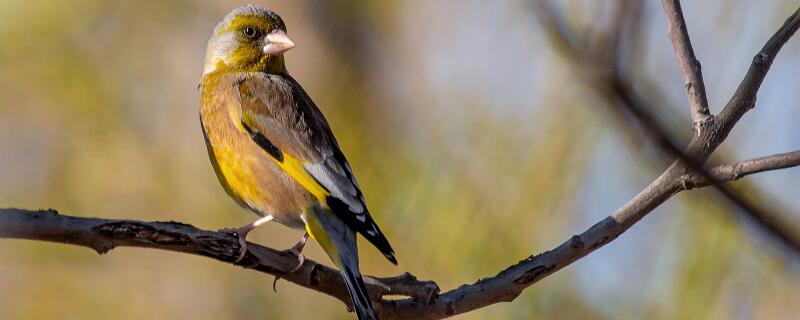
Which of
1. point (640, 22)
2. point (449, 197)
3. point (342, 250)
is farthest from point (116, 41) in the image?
point (640, 22)

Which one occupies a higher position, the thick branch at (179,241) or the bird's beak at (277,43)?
the bird's beak at (277,43)

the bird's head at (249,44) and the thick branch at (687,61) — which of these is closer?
the thick branch at (687,61)

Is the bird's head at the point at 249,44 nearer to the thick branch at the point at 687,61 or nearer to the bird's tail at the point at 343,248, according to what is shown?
the bird's tail at the point at 343,248

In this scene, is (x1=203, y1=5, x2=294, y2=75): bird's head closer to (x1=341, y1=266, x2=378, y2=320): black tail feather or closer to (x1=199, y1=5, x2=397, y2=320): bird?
(x1=199, y1=5, x2=397, y2=320): bird

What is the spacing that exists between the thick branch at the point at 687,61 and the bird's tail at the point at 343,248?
114 centimetres

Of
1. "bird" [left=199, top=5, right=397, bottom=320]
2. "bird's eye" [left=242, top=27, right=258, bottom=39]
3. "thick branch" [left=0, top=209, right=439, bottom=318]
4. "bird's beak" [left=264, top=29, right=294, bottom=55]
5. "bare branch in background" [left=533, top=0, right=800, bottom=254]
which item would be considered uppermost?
"bird's eye" [left=242, top=27, right=258, bottom=39]

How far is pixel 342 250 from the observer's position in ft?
11.4

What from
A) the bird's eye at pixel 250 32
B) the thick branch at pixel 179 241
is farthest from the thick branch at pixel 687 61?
the bird's eye at pixel 250 32

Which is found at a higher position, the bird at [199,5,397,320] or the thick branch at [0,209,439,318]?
the bird at [199,5,397,320]

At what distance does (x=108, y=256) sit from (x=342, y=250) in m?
Answer: 2.75

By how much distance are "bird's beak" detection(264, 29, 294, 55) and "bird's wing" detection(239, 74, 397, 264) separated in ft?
0.52

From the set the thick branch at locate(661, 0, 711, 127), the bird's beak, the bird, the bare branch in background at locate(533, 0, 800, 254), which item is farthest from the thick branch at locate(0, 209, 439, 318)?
the bare branch in background at locate(533, 0, 800, 254)

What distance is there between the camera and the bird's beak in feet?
15.3

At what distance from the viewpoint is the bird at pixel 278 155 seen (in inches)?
144
